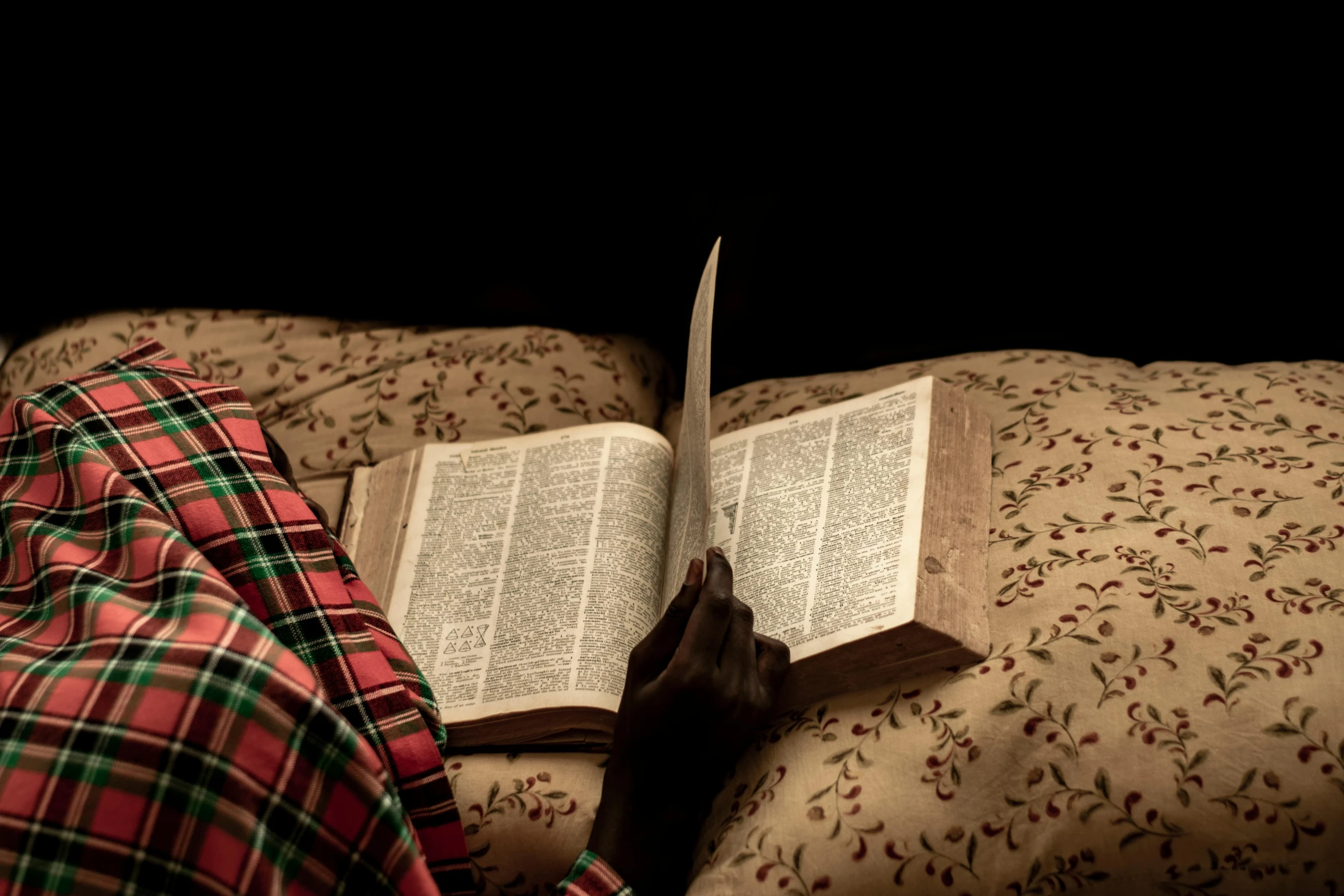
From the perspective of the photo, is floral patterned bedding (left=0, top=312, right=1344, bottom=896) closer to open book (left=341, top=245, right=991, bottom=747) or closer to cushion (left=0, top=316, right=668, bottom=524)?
open book (left=341, top=245, right=991, bottom=747)

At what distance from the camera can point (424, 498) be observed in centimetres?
97

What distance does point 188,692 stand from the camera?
0.60m

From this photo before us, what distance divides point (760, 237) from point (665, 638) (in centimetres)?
64

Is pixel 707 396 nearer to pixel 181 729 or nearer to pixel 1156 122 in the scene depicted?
pixel 181 729

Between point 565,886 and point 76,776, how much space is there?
0.30m

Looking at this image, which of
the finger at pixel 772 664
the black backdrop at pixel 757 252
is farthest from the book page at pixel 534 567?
the black backdrop at pixel 757 252

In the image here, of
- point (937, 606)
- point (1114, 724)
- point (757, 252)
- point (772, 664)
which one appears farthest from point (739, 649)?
point (757, 252)

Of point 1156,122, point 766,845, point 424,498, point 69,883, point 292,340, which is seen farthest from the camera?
point 292,340

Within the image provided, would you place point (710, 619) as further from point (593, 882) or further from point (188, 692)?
point (188, 692)

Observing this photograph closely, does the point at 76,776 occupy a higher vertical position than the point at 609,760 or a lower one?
higher

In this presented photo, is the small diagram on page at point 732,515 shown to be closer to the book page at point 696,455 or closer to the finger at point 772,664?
the book page at point 696,455

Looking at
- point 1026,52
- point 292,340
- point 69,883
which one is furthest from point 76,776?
point 1026,52

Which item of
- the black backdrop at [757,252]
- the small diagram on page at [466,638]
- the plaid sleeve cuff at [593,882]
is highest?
the black backdrop at [757,252]

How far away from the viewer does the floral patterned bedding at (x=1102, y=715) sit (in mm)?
657
